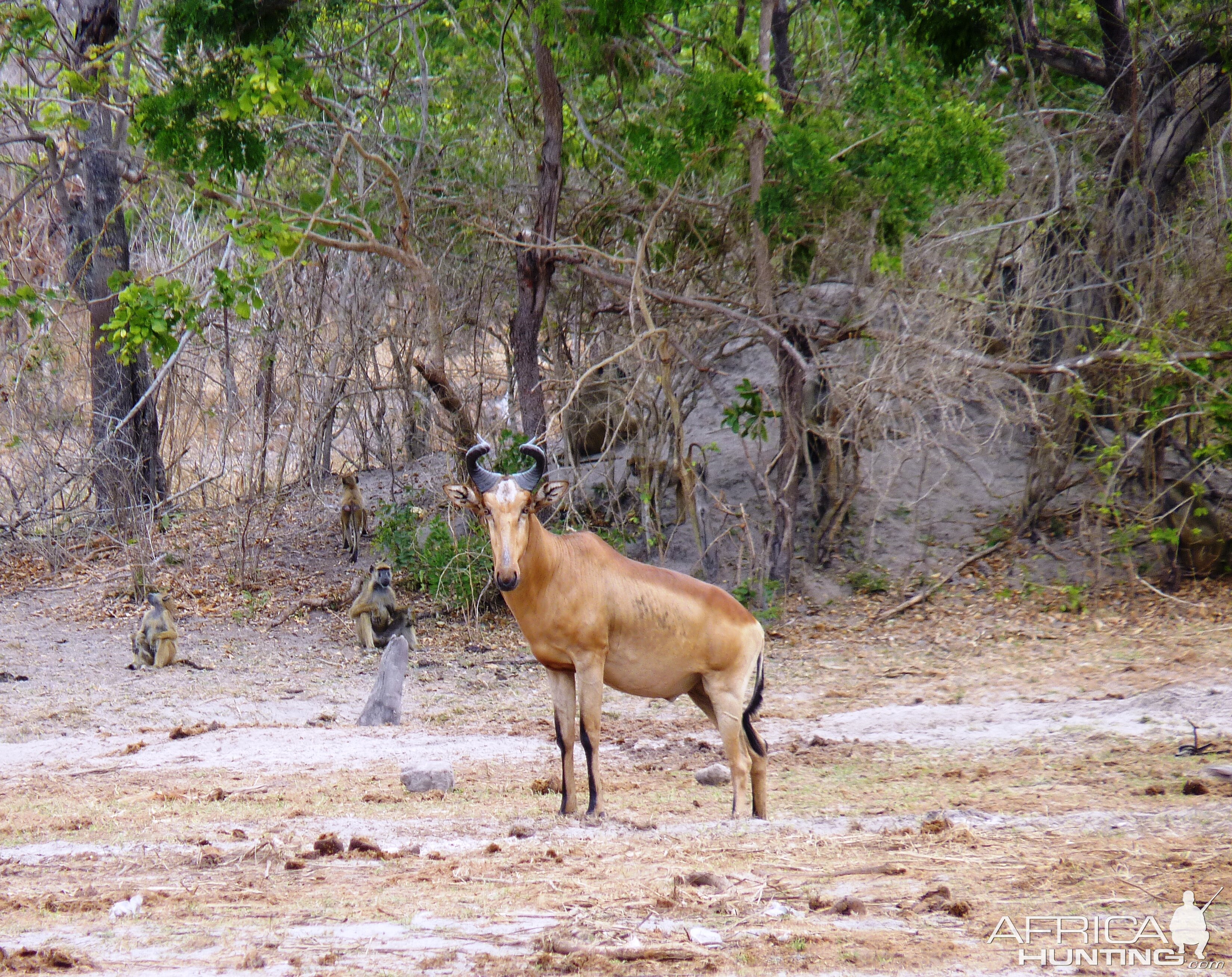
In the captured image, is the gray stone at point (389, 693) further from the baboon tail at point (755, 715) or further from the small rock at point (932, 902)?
the small rock at point (932, 902)

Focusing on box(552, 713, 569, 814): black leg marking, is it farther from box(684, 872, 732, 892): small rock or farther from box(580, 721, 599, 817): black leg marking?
box(684, 872, 732, 892): small rock

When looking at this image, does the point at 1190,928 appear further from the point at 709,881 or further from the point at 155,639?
the point at 155,639

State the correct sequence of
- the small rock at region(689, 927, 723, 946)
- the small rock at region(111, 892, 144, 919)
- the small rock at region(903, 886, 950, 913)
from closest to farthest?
the small rock at region(689, 927, 723, 946) → the small rock at region(903, 886, 950, 913) → the small rock at region(111, 892, 144, 919)

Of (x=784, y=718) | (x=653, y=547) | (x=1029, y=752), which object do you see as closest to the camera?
(x=1029, y=752)

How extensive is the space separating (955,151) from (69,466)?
481 inches

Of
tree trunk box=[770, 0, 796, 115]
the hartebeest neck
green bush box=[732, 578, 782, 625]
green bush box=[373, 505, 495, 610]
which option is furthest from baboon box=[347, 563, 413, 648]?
tree trunk box=[770, 0, 796, 115]

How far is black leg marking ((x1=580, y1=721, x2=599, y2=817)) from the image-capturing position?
6848mm

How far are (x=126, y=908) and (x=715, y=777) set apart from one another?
13.7 ft

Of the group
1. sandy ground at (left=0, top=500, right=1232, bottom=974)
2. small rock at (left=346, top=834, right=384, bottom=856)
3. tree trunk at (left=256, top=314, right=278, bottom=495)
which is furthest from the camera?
tree trunk at (left=256, top=314, right=278, bottom=495)

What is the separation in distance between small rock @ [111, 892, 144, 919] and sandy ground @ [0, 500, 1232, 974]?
25mm

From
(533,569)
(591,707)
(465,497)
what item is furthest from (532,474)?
(591,707)

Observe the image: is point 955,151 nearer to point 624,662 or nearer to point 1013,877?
point 624,662

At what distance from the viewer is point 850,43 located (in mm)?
12734

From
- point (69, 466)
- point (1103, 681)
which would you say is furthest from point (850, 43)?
point (69, 466)
